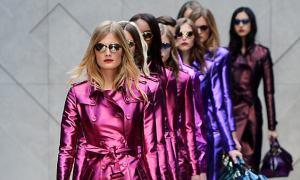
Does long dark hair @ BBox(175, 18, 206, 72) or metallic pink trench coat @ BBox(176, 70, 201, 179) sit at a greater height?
long dark hair @ BBox(175, 18, 206, 72)

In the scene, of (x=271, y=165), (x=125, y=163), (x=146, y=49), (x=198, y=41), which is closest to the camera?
(x=125, y=163)

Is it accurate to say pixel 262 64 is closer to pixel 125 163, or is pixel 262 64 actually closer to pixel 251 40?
pixel 251 40

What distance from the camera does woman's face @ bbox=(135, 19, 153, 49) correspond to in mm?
6250

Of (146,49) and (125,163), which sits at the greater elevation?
(146,49)

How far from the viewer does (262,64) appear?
370 inches

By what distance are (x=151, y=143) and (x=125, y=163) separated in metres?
0.17

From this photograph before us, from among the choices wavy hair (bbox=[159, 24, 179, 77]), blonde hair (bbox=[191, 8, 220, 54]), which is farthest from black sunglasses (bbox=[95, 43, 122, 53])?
blonde hair (bbox=[191, 8, 220, 54])

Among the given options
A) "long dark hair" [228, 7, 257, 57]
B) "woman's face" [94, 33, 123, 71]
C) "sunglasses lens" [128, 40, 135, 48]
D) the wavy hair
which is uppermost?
"woman's face" [94, 33, 123, 71]

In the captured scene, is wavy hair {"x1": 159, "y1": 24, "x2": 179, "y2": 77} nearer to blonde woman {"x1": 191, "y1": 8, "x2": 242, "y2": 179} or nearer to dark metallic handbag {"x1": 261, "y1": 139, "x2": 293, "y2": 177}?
blonde woman {"x1": 191, "y1": 8, "x2": 242, "y2": 179}

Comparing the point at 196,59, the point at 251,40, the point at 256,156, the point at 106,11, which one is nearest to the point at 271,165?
the point at 256,156

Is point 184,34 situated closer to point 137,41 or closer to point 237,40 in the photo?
point 137,41

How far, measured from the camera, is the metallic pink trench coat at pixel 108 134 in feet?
17.2

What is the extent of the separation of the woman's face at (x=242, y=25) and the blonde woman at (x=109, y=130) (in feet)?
14.0

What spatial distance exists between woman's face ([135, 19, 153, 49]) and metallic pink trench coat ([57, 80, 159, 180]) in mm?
1007
